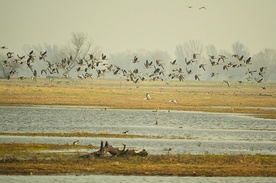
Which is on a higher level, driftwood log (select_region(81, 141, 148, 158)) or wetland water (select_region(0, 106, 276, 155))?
driftwood log (select_region(81, 141, 148, 158))

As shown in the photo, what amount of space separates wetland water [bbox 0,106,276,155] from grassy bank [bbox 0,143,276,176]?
14.7 ft

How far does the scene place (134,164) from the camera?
34.0 metres

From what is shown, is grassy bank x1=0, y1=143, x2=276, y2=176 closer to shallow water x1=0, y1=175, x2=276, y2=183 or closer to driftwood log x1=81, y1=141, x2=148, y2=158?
driftwood log x1=81, y1=141, x2=148, y2=158

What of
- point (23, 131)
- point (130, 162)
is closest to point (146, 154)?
point (130, 162)

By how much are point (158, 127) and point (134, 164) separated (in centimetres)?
2671

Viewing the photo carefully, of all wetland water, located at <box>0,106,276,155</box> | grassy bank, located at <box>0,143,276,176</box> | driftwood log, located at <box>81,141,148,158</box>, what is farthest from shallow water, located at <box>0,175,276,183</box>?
wetland water, located at <box>0,106,276,155</box>

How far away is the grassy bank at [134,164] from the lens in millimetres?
32094

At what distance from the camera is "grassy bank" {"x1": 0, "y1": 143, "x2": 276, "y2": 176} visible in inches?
1264

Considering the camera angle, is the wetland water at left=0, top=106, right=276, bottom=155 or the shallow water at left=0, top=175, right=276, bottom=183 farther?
the wetland water at left=0, top=106, right=276, bottom=155

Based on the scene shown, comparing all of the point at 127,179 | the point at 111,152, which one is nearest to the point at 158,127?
the point at 111,152

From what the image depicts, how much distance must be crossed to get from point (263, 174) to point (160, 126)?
1149 inches

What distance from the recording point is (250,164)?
3528 cm

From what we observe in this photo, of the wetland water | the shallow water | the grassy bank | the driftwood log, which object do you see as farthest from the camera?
the wetland water

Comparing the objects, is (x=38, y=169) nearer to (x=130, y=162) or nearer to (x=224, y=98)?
(x=130, y=162)
